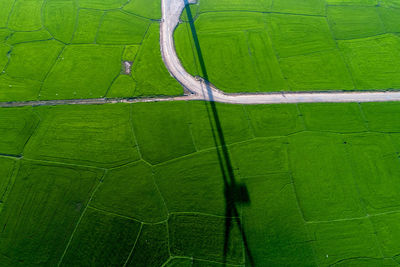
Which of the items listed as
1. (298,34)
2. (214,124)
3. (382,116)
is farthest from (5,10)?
(382,116)

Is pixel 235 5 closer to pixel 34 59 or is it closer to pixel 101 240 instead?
pixel 34 59

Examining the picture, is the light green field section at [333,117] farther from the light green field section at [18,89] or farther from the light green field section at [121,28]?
the light green field section at [18,89]

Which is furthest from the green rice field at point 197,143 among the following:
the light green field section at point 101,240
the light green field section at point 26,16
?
the light green field section at point 26,16

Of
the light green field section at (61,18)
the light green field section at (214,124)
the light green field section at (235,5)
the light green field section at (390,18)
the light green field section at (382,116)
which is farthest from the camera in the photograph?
the light green field section at (235,5)

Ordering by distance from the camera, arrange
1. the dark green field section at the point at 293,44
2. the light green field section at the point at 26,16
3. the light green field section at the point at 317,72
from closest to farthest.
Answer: the light green field section at the point at 317,72, the dark green field section at the point at 293,44, the light green field section at the point at 26,16

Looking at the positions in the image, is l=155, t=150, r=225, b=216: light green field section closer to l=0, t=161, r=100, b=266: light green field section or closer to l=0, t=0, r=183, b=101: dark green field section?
l=0, t=161, r=100, b=266: light green field section

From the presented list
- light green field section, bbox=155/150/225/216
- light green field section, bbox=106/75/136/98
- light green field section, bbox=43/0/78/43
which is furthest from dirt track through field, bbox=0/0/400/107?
light green field section, bbox=43/0/78/43
